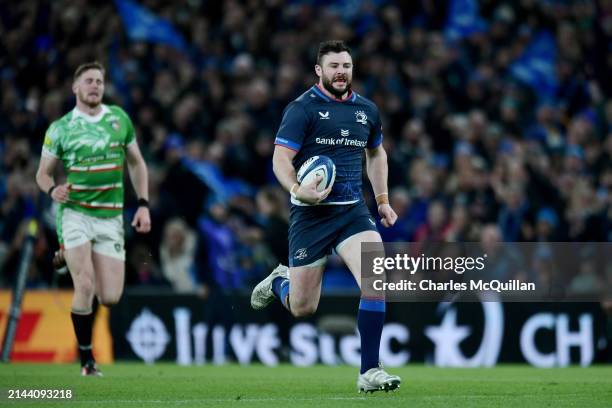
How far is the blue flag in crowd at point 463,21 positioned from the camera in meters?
21.9

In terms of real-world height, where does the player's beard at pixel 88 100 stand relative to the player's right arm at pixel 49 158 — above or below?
above

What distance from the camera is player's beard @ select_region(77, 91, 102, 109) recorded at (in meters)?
11.8

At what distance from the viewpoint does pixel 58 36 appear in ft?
68.1

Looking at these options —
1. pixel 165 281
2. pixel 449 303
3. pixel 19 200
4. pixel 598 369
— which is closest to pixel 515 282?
pixel 449 303

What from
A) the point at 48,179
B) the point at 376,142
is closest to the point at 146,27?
the point at 48,179

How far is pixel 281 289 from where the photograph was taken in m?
10.8

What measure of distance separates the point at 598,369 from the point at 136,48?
1005 centimetres

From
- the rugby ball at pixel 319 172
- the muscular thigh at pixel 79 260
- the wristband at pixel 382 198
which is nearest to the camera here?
the rugby ball at pixel 319 172

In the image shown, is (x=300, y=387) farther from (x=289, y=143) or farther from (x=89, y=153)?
(x=89, y=153)

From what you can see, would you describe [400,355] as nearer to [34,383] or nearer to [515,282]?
[515,282]

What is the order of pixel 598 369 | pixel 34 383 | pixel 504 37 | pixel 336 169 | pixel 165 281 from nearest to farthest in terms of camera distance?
pixel 336 169 < pixel 34 383 < pixel 598 369 < pixel 165 281 < pixel 504 37

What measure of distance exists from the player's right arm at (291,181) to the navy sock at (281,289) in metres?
1.17

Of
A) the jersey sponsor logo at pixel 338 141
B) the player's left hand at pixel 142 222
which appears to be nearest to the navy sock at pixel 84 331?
the player's left hand at pixel 142 222

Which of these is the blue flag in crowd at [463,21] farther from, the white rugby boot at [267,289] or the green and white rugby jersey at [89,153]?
the white rugby boot at [267,289]
